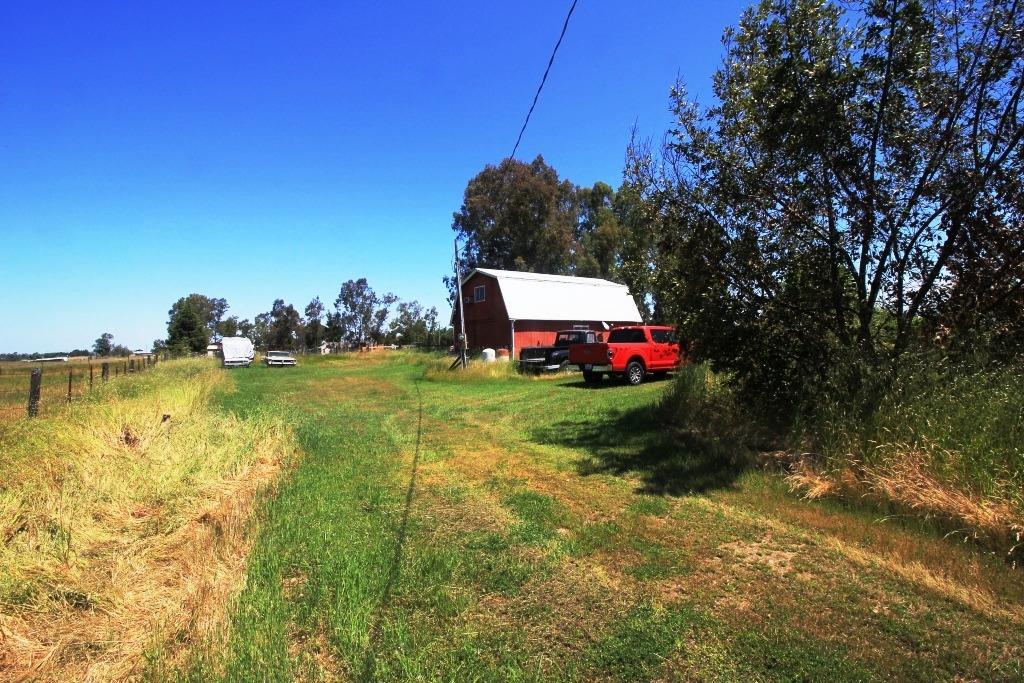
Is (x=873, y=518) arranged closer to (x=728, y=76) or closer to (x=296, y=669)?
(x=296, y=669)

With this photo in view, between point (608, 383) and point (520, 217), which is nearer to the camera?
point (608, 383)

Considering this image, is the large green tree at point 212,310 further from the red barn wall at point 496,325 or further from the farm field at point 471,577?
the farm field at point 471,577

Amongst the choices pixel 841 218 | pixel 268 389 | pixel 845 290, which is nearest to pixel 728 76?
pixel 841 218

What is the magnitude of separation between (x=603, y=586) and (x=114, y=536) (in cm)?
381

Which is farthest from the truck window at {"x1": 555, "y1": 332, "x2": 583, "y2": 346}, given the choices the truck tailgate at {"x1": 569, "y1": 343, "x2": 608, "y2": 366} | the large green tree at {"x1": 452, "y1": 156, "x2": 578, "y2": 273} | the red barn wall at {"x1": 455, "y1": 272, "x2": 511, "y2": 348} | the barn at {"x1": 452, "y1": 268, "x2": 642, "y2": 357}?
the large green tree at {"x1": 452, "y1": 156, "x2": 578, "y2": 273}

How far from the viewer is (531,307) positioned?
101ft

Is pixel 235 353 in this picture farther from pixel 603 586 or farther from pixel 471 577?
pixel 603 586

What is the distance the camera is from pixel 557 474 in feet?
22.3

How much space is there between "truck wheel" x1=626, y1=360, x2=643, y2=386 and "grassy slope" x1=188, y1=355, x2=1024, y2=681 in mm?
10109

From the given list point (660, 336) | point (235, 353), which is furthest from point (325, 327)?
point (660, 336)

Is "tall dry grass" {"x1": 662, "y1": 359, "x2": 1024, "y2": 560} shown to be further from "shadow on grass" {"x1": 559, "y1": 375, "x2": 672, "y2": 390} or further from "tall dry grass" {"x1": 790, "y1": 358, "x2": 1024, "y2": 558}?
"shadow on grass" {"x1": 559, "y1": 375, "x2": 672, "y2": 390}

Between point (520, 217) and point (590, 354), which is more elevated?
point (520, 217)

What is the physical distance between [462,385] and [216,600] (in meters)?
16.0

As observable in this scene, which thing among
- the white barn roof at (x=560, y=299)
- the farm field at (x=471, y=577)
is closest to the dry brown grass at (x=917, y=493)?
the farm field at (x=471, y=577)
